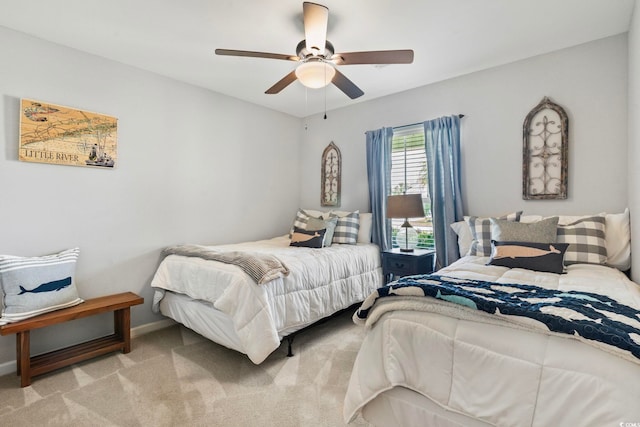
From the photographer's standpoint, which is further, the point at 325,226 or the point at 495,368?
the point at 325,226

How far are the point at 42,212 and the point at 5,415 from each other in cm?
143

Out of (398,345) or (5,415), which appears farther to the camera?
(5,415)

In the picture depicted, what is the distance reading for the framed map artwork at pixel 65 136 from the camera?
2.45m

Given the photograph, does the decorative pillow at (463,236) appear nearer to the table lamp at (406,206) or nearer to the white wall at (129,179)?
the table lamp at (406,206)

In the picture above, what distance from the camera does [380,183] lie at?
3.80 meters

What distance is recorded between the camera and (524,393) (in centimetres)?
113

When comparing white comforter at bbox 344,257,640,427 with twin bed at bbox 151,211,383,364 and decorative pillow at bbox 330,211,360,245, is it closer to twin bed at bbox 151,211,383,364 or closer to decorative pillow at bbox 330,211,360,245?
twin bed at bbox 151,211,383,364

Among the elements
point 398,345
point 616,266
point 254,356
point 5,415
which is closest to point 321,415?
point 254,356

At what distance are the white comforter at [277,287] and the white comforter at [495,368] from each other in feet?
2.98

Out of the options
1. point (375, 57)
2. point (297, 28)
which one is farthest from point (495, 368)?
point (297, 28)

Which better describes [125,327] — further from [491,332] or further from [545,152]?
[545,152]

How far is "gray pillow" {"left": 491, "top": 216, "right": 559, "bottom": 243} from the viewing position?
90.6 inches

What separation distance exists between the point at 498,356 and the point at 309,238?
2.41 metres

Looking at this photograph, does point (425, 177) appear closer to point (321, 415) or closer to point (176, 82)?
point (321, 415)
